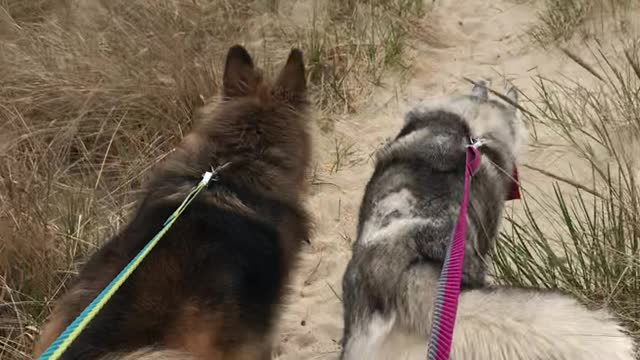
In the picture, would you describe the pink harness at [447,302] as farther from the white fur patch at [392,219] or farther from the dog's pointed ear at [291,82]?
the dog's pointed ear at [291,82]

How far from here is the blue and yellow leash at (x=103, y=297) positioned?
115 cm

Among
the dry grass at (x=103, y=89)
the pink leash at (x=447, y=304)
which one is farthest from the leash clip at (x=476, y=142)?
the dry grass at (x=103, y=89)

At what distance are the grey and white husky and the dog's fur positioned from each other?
32cm

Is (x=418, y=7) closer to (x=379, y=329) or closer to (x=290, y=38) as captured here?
(x=290, y=38)

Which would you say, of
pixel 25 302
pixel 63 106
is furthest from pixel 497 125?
pixel 63 106

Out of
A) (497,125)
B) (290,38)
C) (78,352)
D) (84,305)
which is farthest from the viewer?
(290,38)

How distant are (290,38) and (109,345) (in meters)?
3.17

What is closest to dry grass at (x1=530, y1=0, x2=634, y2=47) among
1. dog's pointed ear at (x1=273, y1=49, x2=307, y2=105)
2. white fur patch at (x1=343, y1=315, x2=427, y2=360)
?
dog's pointed ear at (x1=273, y1=49, x2=307, y2=105)

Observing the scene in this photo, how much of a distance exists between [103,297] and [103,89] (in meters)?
2.32

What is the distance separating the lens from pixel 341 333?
2.57 metres

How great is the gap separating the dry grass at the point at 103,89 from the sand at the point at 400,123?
236 millimetres

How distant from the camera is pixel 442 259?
1.71 m

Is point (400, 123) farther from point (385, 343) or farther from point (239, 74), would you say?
point (385, 343)

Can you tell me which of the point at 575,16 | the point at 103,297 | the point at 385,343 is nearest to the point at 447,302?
the point at 385,343
